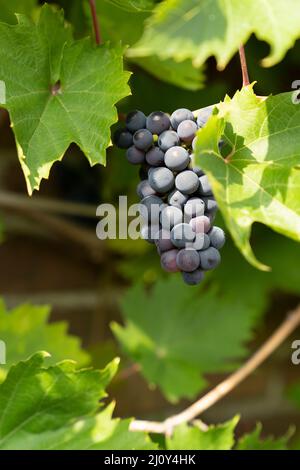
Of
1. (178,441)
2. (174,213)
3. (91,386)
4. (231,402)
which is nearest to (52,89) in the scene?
(174,213)

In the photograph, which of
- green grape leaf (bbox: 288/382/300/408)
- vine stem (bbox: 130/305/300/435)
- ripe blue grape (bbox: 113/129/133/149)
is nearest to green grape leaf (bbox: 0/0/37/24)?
ripe blue grape (bbox: 113/129/133/149)

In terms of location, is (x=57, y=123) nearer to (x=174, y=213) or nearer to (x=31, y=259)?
(x=174, y=213)

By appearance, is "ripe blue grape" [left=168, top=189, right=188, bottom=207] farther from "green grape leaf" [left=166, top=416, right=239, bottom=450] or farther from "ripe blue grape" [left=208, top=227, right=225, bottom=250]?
"green grape leaf" [left=166, top=416, right=239, bottom=450]

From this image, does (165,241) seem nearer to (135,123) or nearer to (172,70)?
(135,123)

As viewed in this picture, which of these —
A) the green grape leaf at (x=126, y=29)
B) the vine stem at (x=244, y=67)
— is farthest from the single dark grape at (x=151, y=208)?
the green grape leaf at (x=126, y=29)

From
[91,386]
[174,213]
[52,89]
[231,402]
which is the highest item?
[52,89]

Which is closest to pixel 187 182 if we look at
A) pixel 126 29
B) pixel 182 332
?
pixel 126 29
